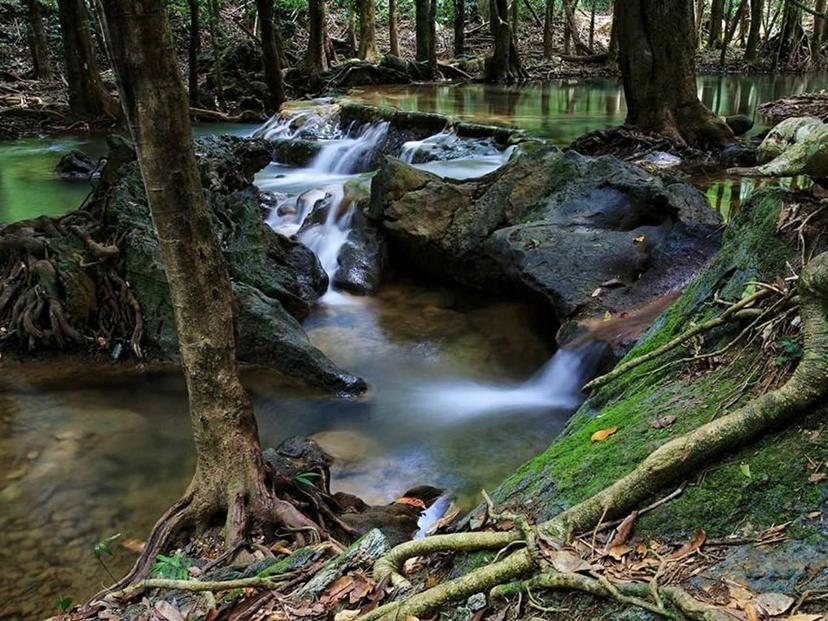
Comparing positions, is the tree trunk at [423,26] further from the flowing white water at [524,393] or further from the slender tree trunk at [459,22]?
the flowing white water at [524,393]

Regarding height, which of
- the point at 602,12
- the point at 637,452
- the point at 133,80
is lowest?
the point at 637,452

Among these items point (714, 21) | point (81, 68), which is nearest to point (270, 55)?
point (81, 68)

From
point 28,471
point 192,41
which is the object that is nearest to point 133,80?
point 28,471

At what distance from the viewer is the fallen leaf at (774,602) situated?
1574mm

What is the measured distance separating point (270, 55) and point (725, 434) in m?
19.8

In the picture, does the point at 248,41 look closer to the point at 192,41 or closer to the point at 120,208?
the point at 192,41

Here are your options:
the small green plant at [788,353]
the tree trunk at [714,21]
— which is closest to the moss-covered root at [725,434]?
the small green plant at [788,353]

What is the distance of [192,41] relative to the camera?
18.8 metres

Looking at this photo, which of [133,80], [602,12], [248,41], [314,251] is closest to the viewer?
[133,80]

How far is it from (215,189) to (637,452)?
7973 mm

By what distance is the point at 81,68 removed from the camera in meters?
18.7

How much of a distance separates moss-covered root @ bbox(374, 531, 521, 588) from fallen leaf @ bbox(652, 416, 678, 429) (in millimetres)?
760

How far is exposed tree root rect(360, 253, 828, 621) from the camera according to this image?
80.0 inches

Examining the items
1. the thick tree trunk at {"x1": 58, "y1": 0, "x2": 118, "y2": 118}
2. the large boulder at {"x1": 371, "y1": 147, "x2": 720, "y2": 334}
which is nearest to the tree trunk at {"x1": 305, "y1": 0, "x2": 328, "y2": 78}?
the thick tree trunk at {"x1": 58, "y1": 0, "x2": 118, "y2": 118}
